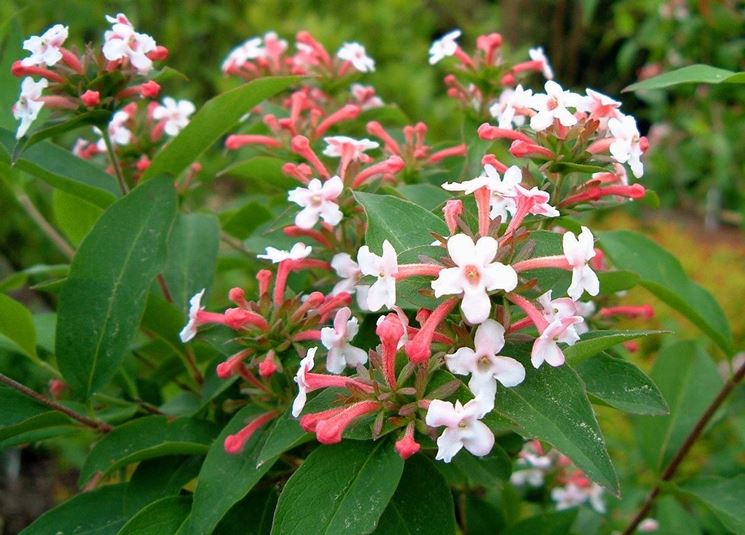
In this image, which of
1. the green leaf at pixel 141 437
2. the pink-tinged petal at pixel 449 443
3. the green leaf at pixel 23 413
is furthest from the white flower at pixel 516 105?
the green leaf at pixel 23 413

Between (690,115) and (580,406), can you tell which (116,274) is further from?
(690,115)

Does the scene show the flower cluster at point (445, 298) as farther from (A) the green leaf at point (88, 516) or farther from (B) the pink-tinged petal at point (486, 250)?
(A) the green leaf at point (88, 516)

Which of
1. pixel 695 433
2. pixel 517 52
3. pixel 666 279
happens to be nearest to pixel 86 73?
pixel 666 279

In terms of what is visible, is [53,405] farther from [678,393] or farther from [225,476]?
[678,393]

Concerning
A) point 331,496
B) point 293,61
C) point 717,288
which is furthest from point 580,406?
point 717,288

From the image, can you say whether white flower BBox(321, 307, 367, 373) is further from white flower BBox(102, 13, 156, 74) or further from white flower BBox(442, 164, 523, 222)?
white flower BBox(102, 13, 156, 74)

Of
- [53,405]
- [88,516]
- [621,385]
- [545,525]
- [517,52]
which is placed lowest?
[517,52]
